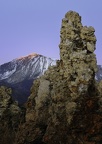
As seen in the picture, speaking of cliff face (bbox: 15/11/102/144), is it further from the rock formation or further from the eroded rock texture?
the eroded rock texture

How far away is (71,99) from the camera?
925 inches

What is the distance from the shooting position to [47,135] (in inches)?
938

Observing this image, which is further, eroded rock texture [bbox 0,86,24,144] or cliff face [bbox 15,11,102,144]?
eroded rock texture [bbox 0,86,24,144]

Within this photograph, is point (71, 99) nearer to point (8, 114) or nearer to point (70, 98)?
point (70, 98)

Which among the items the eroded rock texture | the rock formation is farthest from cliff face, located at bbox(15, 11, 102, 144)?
the eroded rock texture

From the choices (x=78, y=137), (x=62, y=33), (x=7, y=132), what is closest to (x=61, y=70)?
(x=62, y=33)

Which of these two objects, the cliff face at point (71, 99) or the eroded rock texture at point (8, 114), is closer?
the cliff face at point (71, 99)

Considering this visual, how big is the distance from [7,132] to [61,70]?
53.5ft

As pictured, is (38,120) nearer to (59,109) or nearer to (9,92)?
(59,109)

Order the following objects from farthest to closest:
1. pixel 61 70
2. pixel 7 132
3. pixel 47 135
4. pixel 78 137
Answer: pixel 7 132
pixel 61 70
pixel 47 135
pixel 78 137

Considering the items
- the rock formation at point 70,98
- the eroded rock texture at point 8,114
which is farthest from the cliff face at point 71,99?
the eroded rock texture at point 8,114

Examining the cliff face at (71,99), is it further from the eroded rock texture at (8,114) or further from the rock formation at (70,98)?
the eroded rock texture at (8,114)

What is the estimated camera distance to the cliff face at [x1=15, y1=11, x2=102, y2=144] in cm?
2239

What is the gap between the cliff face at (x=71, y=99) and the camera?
882 inches
